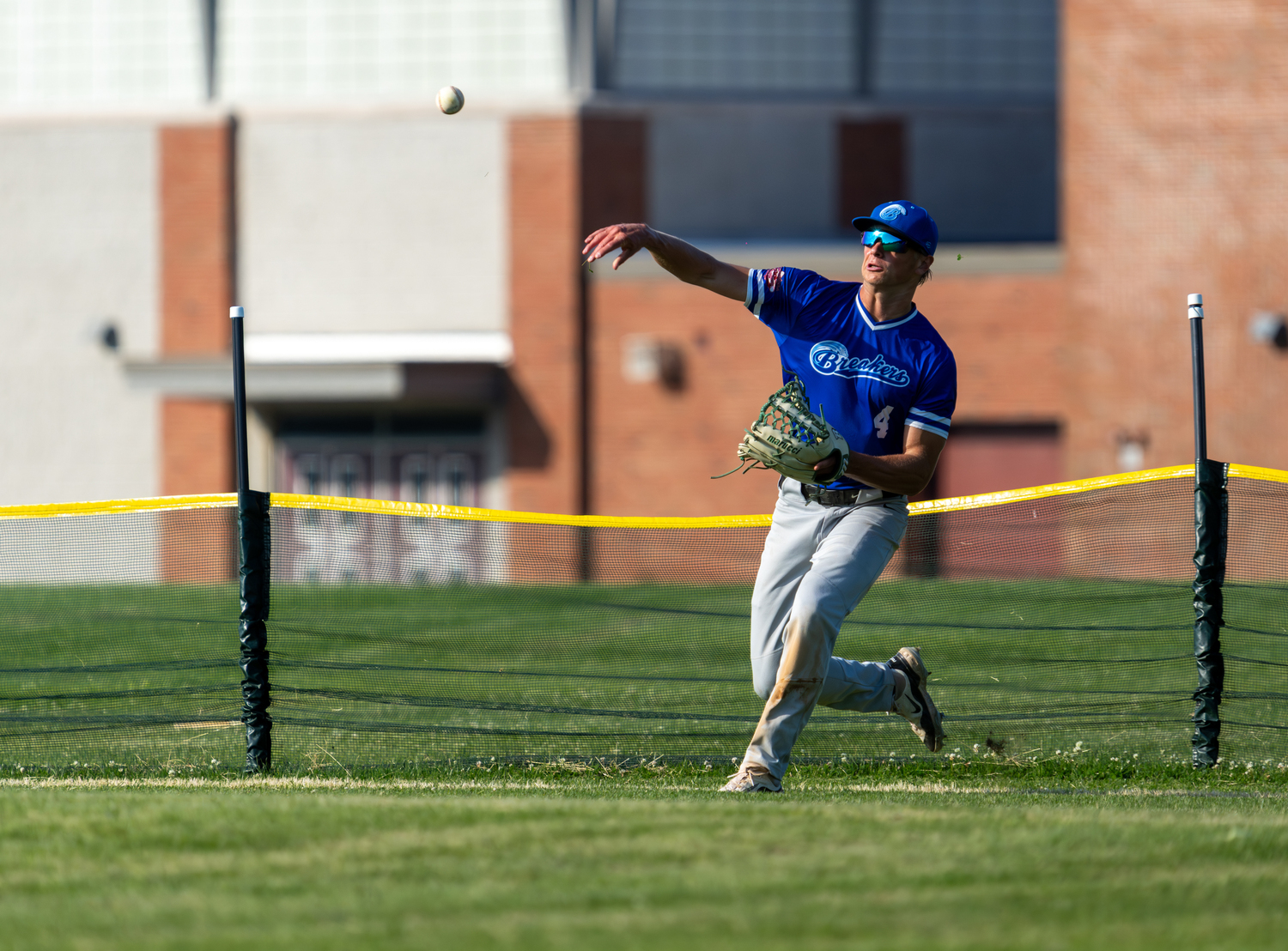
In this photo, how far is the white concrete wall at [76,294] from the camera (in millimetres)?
25453

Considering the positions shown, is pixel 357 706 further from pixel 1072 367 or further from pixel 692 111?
pixel 692 111

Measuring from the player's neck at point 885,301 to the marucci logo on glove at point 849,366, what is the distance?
0.67 feet

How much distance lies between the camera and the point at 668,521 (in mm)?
8219

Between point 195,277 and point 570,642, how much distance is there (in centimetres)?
1725

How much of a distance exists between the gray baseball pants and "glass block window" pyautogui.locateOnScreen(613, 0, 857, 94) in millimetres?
20469

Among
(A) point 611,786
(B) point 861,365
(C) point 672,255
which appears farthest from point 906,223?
(A) point 611,786

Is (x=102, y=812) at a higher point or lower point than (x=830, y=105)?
lower

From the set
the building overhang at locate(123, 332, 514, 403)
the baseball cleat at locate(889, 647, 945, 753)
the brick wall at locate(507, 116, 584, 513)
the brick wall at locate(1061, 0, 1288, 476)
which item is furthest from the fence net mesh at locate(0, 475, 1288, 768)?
the brick wall at locate(507, 116, 584, 513)

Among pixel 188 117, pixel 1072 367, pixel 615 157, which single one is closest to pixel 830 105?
pixel 615 157

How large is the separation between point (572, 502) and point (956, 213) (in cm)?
866

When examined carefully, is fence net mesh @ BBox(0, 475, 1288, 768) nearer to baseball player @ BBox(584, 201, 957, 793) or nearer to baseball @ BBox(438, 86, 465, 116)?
baseball player @ BBox(584, 201, 957, 793)

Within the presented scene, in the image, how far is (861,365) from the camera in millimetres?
6105

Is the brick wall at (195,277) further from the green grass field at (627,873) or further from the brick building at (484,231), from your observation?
the green grass field at (627,873)

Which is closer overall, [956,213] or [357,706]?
[357,706]
